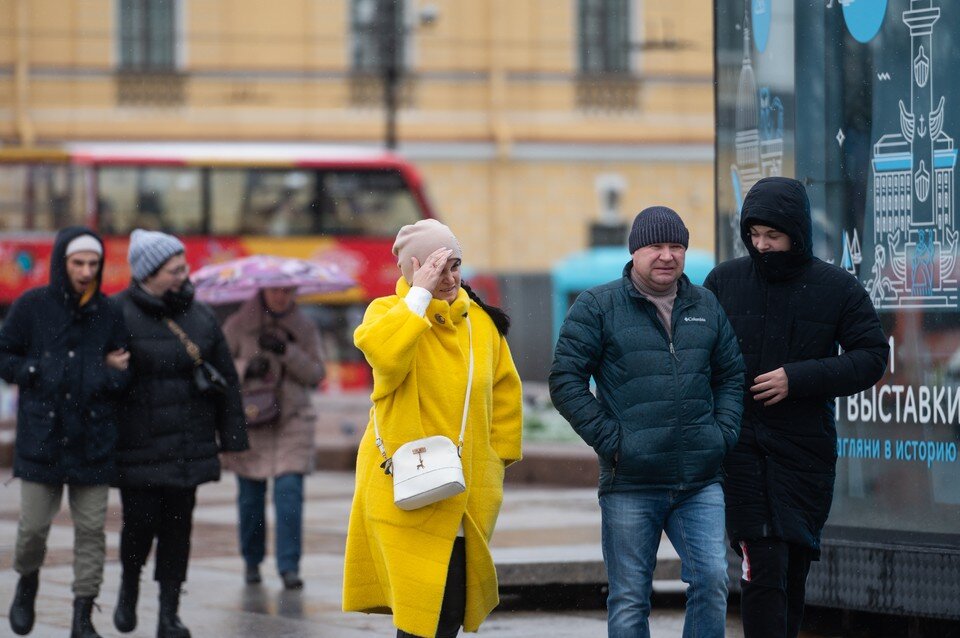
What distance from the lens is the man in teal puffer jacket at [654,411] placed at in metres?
5.22

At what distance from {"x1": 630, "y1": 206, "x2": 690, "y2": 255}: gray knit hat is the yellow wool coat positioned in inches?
21.8

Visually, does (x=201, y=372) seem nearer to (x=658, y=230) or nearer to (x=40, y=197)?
(x=658, y=230)

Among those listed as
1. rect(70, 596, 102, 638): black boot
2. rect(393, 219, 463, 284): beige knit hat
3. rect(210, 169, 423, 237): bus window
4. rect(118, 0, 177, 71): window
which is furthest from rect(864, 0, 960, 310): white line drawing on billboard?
rect(118, 0, 177, 71): window

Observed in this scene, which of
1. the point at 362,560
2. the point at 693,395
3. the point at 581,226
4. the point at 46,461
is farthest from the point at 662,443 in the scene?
the point at 581,226

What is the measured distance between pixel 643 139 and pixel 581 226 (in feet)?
7.78

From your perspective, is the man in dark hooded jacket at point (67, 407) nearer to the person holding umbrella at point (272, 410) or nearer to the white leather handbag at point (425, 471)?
the person holding umbrella at point (272, 410)

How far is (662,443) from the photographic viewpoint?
17.1ft

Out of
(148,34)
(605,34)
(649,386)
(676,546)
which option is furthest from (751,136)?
(605,34)

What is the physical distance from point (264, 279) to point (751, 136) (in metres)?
3.07

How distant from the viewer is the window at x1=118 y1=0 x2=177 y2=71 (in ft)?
119

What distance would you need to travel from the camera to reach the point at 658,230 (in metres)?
5.33

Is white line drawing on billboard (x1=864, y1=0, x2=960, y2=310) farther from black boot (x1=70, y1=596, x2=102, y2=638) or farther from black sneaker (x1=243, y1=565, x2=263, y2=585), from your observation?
black sneaker (x1=243, y1=565, x2=263, y2=585)

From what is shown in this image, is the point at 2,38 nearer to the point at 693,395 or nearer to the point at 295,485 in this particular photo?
the point at 295,485

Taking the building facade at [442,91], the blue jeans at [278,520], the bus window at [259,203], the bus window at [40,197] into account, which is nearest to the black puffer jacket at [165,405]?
the blue jeans at [278,520]
